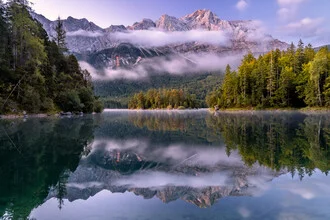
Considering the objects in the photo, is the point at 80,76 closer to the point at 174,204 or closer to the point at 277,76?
the point at 277,76

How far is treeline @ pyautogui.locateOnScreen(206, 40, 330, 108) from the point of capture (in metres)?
81.6

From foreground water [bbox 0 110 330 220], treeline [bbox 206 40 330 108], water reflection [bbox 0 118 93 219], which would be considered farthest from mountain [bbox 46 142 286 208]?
treeline [bbox 206 40 330 108]

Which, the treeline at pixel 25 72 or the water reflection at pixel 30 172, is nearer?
the water reflection at pixel 30 172

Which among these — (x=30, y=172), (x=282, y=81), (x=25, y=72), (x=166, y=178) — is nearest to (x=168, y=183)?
(x=166, y=178)

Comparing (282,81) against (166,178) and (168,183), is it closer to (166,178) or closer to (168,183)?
A: (166,178)

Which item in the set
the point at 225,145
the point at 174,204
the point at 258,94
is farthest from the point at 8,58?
the point at 258,94

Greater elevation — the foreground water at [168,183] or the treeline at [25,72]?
the treeline at [25,72]

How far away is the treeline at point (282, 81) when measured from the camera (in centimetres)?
8156

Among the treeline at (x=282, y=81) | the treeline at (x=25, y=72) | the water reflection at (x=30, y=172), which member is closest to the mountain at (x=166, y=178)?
the water reflection at (x=30, y=172)

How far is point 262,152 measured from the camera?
55.6 feet

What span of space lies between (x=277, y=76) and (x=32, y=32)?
247 feet

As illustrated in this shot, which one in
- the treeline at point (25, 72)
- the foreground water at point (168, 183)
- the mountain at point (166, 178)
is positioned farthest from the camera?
the treeline at point (25, 72)

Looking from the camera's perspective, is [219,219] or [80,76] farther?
[80,76]

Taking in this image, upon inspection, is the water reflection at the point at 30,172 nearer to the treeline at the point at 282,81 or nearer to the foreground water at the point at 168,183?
the foreground water at the point at 168,183
